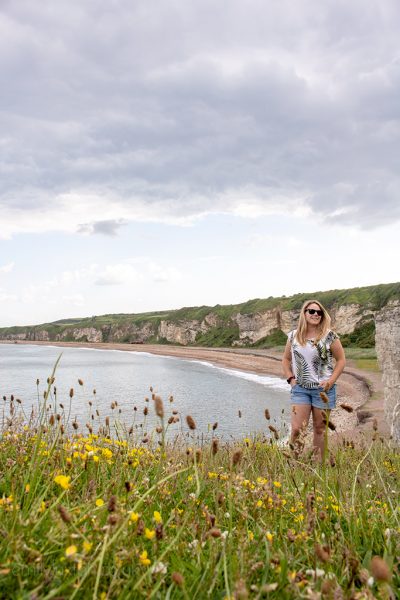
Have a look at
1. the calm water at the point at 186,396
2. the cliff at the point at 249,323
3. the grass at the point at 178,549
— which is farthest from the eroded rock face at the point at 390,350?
the cliff at the point at 249,323

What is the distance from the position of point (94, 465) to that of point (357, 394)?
1056 inches

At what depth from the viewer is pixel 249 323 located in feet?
285

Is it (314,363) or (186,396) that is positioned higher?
(314,363)

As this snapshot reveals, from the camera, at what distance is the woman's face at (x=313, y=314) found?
264 inches

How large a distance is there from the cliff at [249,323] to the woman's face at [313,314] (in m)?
44.9

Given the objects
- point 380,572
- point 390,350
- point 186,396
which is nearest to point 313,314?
point 390,350

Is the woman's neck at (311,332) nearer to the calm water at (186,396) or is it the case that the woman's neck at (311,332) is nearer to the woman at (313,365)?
the woman at (313,365)

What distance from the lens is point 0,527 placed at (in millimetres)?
2057

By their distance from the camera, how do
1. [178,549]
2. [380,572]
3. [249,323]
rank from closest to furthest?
[380,572] → [178,549] → [249,323]

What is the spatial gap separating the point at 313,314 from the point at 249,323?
80.8 m

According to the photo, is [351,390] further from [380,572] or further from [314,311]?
[380,572]

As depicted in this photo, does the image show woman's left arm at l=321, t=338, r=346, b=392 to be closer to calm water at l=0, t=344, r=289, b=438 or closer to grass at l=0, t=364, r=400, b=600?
grass at l=0, t=364, r=400, b=600

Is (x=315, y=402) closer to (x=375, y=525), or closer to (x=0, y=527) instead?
(x=375, y=525)

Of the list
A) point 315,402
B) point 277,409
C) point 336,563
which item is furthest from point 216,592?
point 277,409
